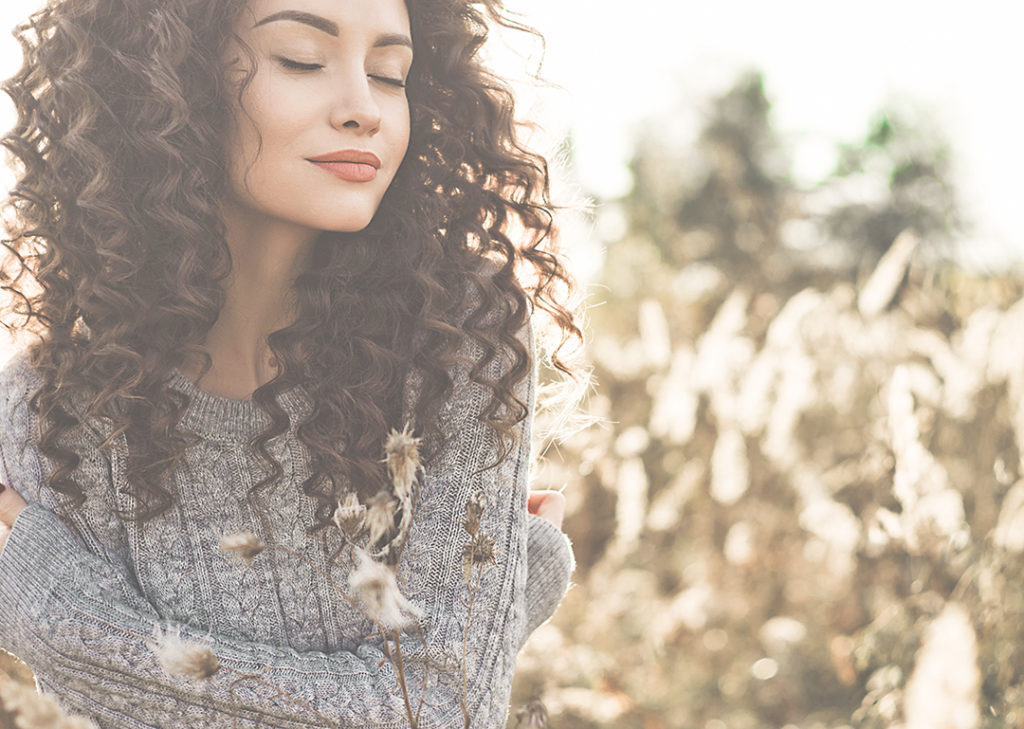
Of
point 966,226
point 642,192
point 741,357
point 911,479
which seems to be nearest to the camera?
point 911,479

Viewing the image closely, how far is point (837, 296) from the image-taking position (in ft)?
12.1

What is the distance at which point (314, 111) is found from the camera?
1.51 m

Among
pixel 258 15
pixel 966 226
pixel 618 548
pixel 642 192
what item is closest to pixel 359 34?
pixel 258 15

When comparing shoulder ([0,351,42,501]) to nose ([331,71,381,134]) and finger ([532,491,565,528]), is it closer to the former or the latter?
nose ([331,71,381,134])

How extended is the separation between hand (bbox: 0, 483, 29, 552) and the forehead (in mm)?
809

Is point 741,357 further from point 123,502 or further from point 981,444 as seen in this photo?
point 123,502

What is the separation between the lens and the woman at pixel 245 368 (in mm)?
1502

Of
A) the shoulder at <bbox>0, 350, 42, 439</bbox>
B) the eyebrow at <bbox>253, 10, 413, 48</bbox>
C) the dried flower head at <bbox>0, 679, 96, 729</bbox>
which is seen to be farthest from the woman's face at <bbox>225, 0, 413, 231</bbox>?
the dried flower head at <bbox>0, 679, 96, 729</bbox>

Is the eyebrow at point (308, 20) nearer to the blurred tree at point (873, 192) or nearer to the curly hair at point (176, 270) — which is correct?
the curly hair at point (176, 270)

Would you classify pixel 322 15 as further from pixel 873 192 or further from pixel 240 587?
pixel 873 192

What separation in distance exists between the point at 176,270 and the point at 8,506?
46cm

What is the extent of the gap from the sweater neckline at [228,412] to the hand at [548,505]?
595 millimetres

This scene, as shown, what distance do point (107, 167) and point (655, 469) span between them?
2168mm

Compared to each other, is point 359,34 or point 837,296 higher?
point 359,34
